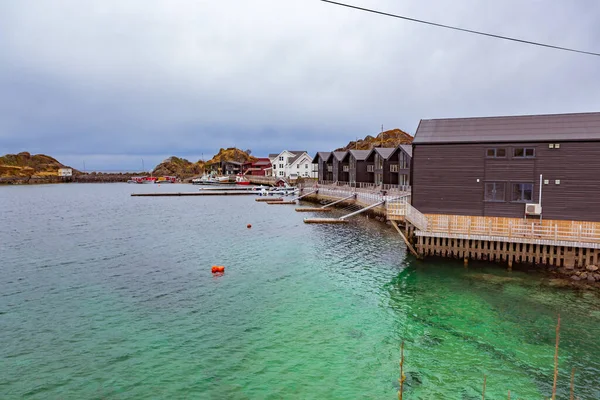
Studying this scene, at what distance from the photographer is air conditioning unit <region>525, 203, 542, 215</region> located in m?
25.6

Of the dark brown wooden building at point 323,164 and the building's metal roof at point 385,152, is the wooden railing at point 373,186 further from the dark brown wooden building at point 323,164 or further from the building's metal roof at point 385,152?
the building's metal roof at point 385,152

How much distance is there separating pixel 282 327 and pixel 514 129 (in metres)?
23.4

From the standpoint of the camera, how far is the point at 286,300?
20.7 m

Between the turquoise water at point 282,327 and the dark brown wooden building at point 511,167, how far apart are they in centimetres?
525

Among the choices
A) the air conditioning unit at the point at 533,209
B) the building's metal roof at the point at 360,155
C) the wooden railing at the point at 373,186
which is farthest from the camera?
the building's metal roof at the point at 360,155

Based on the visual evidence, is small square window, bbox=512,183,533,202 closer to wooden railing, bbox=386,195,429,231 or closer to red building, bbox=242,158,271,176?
wooden railing, bbox=386,195,429,231

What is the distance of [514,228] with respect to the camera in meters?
25.4

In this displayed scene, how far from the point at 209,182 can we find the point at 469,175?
503 feet

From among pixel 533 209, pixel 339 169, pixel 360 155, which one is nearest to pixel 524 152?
pixel 533 209

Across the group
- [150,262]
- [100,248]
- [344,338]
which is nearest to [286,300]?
[344,338]

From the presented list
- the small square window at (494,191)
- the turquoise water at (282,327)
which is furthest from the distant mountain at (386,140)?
the turquoise water at (282,327)

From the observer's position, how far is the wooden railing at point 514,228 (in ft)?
76.7

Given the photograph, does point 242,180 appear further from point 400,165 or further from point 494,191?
point 494,191

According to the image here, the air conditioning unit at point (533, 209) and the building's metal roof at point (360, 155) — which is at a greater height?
the building's metal roof at point (360, 155)
